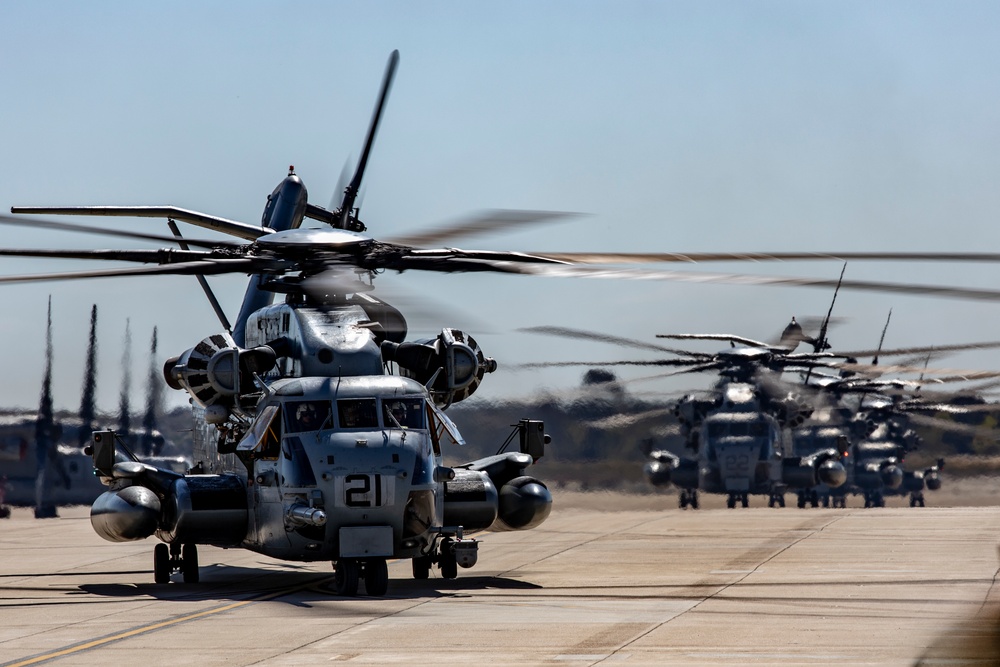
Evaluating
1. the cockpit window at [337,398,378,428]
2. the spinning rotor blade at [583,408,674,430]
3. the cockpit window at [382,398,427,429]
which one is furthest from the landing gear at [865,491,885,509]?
the cockpit window at [337,398,378,428]

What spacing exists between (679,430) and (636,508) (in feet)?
35.8

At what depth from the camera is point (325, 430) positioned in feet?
64.0

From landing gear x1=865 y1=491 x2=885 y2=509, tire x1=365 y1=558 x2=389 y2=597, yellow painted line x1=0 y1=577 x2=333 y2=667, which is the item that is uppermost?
landing gear x1=865 y1=491 x2=885 y2=509

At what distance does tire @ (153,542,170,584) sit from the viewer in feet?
71.9

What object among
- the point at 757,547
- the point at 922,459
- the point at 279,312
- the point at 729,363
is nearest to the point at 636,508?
the point at 729,363

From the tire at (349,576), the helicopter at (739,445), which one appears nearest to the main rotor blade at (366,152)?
the tire at (349,576)

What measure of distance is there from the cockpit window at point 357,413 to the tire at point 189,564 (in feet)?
13.7

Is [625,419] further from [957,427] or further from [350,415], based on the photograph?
[350,415]

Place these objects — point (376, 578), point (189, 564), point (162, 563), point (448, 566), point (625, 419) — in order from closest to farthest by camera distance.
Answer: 1. point (376, 578)
2. point (448, 566)
3. point (162, 563)
4. point (189, 564)
5. point (625, 419)

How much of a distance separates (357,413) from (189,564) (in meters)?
4.65

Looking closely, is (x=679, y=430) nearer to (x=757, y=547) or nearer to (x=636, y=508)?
(x=636, y=508)

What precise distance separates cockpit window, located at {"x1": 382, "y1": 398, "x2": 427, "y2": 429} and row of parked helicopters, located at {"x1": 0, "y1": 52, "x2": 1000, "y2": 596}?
2 cm

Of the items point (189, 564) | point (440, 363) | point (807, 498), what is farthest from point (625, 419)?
point (189, 564)

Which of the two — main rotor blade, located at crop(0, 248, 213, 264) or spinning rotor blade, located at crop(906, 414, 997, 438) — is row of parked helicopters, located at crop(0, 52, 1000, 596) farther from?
spinning rotor blade, located at crop(906, 414, 997, 438)
